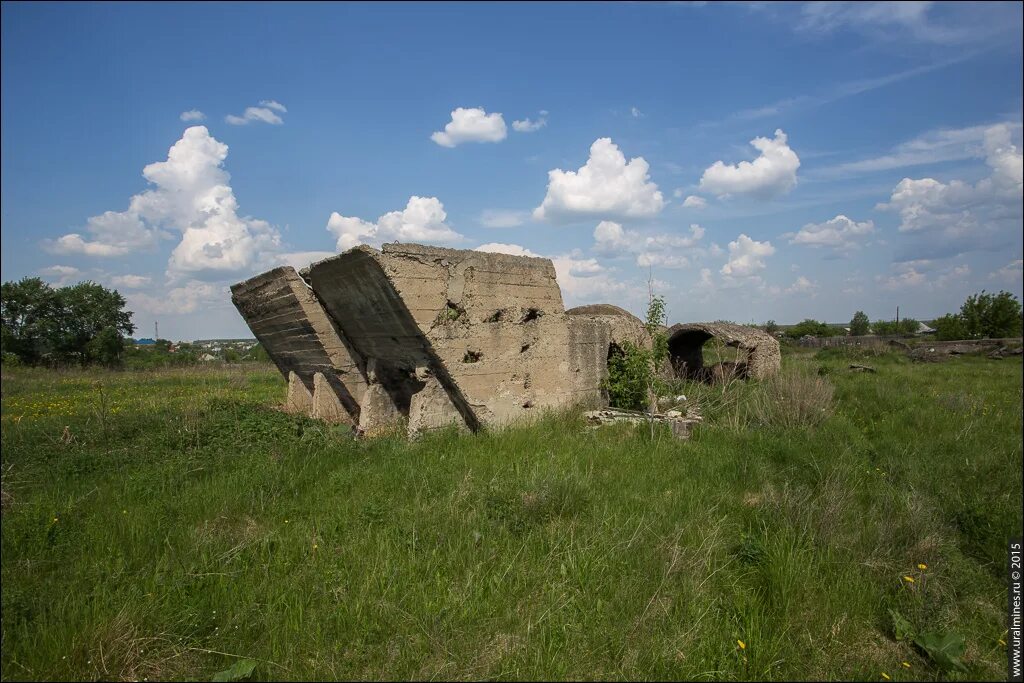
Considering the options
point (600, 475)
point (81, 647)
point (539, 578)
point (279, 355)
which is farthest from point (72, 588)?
point (279, 355)

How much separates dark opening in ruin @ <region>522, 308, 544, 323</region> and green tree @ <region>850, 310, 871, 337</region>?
135 ft

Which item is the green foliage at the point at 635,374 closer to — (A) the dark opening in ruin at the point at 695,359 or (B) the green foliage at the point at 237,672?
(A) the dark opening in ruin at the point at 695,359

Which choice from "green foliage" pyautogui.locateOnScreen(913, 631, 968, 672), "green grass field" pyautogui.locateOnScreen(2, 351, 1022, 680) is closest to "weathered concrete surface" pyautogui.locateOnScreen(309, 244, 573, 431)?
"green grass field" pyautogui.locateOnScreen(2, 351, 1022, 680)

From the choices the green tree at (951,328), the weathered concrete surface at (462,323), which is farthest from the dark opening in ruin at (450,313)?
the green tree at (951,328)

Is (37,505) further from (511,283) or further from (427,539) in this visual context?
(511,283)

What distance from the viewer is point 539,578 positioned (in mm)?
3426

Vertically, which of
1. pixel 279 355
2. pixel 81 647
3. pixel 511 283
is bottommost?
pixel 81 647

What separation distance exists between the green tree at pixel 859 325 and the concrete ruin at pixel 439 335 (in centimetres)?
3953

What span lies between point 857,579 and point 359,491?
3.57 m

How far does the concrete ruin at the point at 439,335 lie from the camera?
6.83 meters

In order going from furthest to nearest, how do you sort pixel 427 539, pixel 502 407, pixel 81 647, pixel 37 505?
pixel 502 407, pixel 37 505, pixel 427 539, pixel 81 647

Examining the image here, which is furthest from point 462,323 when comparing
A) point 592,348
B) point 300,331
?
point 300,331

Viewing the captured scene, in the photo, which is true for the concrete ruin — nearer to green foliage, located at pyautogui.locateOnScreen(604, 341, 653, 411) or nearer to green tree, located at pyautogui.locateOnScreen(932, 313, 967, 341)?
green foliage, located at pyautogui.locateOnScreen(604, 341, 653, 411)

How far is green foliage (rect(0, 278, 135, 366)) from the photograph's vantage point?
968 inches
